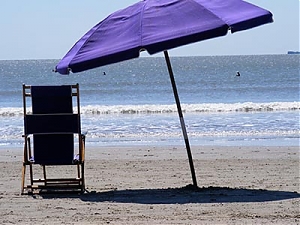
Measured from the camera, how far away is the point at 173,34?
21.2ft

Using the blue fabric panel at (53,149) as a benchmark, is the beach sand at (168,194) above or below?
below

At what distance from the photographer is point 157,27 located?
21.9ft

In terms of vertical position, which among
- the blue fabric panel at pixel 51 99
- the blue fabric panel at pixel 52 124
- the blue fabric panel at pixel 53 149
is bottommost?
the blue fabric panel at pixel 53 149

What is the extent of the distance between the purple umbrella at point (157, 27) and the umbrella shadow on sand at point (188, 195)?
136 cm

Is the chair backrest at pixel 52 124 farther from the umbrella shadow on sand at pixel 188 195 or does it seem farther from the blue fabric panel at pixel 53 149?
the umbrella shadow on sand at pixel 188 195

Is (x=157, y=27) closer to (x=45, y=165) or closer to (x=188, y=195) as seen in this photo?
(x=188, y=195)

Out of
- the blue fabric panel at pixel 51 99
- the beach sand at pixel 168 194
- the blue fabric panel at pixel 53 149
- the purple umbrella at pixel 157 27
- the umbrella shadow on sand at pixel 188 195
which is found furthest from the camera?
the blue fabric panel at pixel 53 149

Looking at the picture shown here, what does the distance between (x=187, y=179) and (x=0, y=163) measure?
135 inches

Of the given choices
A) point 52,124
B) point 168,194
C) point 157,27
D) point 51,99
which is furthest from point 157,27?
point 168,194

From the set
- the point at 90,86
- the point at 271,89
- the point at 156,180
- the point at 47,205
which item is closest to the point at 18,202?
the point at 47,205

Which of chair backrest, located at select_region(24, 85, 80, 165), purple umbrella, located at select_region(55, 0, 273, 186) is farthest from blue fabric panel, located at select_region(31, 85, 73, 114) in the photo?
purple umbrella, located at select_region(55, 0, 273, 186)

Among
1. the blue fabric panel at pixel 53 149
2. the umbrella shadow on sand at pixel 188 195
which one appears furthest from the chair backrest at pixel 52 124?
the umbrella shadow on sand at pixel 188 195

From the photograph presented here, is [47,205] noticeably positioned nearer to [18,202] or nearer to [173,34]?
[18,202]

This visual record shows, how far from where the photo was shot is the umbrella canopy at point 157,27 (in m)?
6.38
